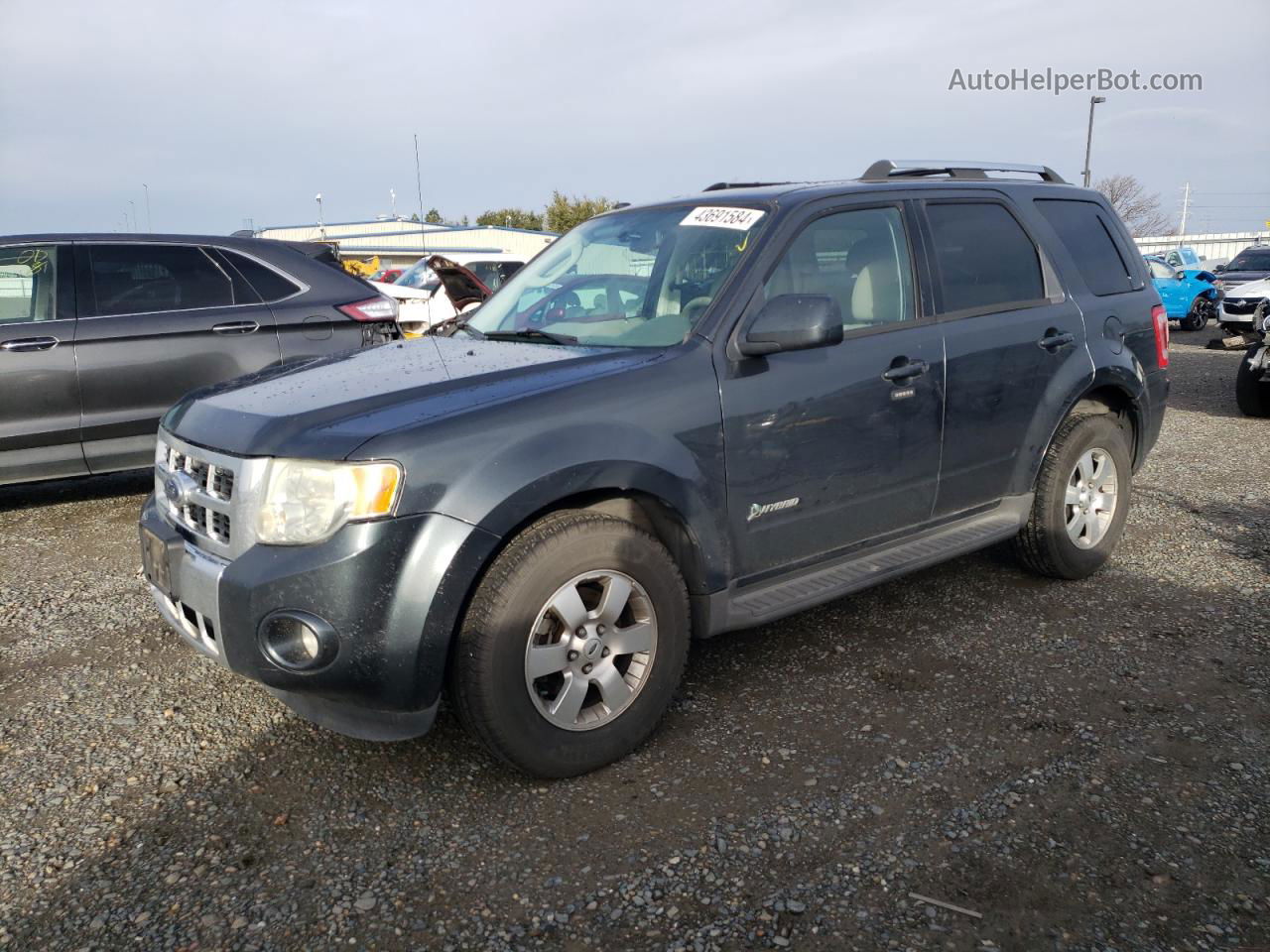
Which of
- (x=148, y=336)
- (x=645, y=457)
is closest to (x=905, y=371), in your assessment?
(x=645, y=457)

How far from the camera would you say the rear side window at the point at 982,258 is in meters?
3.94

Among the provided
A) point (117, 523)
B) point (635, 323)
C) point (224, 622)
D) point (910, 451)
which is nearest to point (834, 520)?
point (910, 451)

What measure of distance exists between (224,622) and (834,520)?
204cm

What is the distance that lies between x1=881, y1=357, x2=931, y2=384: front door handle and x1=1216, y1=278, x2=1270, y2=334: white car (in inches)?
536

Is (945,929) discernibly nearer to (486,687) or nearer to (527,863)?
(527,863)

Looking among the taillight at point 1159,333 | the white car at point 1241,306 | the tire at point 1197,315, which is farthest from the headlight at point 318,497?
the tire at point 1197,315

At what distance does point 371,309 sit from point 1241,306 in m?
14.0

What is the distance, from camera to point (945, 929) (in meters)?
2.28

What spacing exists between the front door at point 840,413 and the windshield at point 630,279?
22cm

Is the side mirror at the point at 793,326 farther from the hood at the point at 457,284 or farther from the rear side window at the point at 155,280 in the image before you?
the hood at the point at 457,284

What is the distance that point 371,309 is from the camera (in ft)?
21.4

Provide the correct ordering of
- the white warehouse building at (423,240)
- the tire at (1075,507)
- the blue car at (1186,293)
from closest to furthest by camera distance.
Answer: the tire at (1075,507)
the blue car at (1186,293)
the white warehouse building at (423,240)

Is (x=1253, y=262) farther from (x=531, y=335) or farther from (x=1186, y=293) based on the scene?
(x=531, y=335)

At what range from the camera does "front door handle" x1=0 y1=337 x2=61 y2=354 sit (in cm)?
554
